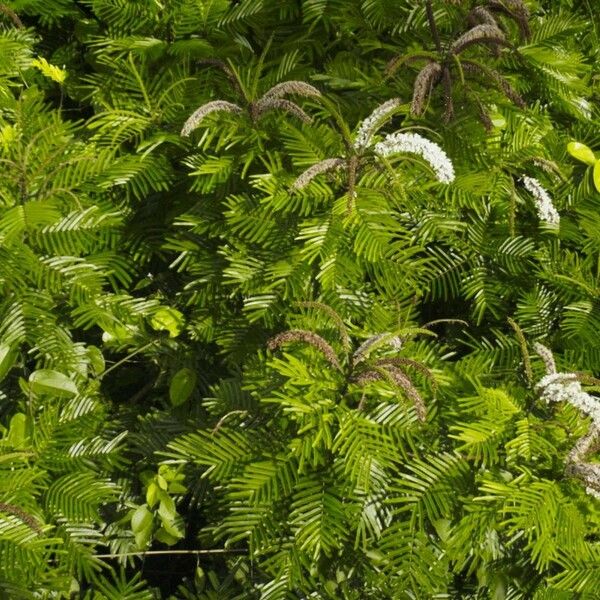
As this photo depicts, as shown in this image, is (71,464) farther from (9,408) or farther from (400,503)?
(400,503)

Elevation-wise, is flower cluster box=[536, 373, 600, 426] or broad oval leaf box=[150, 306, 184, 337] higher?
flower cluster box=[536, 373, 600, 426]

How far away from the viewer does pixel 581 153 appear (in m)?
1.58

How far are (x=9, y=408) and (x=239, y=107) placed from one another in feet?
2.16

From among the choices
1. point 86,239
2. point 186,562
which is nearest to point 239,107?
point 86,239

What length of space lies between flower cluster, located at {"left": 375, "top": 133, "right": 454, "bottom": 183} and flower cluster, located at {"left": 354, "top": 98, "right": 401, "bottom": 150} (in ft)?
0.07

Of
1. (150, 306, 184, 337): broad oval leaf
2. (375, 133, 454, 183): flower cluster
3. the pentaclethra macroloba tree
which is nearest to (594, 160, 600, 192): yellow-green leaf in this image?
the pentaclethra macroloba tree

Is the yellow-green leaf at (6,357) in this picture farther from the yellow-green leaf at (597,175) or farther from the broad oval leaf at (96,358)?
the yellow-green leaf at (597,175)

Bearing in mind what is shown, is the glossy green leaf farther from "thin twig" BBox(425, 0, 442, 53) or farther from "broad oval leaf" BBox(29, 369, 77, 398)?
"thin twig" BBox(425, 0, 442, 53)

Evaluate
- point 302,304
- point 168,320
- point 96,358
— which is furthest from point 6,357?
point 302,304

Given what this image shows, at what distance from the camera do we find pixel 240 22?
1.77m

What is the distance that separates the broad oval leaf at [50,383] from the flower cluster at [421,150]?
62 cm

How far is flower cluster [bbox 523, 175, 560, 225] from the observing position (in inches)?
61.0

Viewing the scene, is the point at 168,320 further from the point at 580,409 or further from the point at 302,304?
the point at 580,409

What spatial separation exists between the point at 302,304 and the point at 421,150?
0.33 metres
